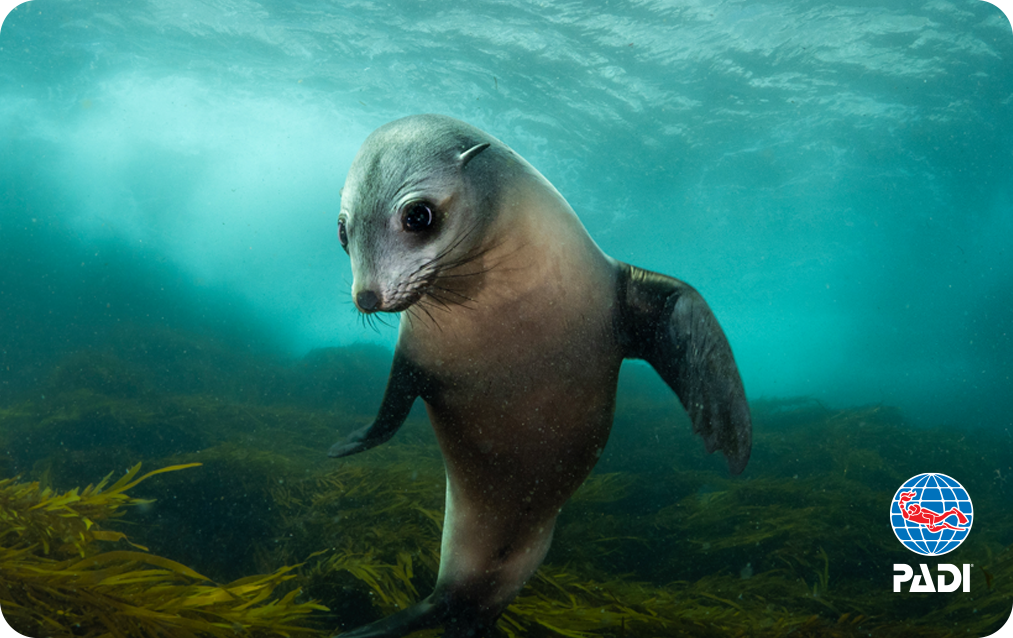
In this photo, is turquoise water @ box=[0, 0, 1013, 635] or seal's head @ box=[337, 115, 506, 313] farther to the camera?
turquoise water @ box=[0, 0, 1013, 635]

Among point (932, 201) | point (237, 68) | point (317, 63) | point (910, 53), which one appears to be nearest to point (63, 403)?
point (317, 63)

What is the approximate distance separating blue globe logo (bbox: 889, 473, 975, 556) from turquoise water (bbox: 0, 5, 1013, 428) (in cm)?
510

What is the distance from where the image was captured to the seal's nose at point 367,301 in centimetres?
117

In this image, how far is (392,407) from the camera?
1814 mm

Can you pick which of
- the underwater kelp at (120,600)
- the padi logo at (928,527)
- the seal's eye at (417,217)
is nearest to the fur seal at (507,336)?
the seal's eye at (417,217)

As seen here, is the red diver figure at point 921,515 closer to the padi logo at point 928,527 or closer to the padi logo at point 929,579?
the padi logo at point 928,527

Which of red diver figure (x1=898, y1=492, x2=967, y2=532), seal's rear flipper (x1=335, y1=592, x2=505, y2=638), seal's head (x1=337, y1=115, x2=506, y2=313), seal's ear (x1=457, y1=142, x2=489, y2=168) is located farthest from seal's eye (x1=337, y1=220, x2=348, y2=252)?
red diver figure (x1=898, y1=492, x2=967, y2=532)

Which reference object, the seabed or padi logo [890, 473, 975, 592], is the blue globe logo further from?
the seabed

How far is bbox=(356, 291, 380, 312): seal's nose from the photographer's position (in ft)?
3.84

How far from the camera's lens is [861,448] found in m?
7.84

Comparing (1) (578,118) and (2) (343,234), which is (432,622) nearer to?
(2) (343,234)

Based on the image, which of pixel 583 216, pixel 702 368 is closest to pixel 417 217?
pixel 702 368

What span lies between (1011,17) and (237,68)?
22.5 m

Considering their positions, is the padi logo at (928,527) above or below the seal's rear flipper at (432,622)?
below
